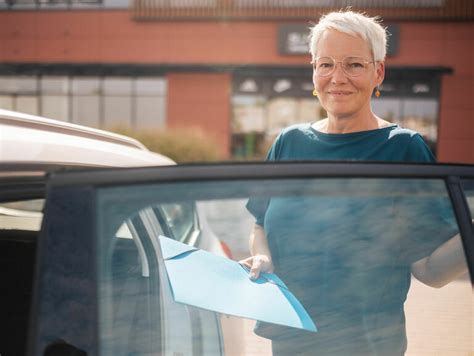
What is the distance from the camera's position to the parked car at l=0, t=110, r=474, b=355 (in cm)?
127

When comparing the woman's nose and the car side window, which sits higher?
the woman's nose

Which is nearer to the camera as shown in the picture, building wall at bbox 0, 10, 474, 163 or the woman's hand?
the woman's hand

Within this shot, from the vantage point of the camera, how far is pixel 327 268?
1.33 metres

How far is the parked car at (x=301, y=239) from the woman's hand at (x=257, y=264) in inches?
2.4

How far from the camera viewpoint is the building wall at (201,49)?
2038 cm

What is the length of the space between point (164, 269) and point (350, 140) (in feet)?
2.69

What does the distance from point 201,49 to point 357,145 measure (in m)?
20.1

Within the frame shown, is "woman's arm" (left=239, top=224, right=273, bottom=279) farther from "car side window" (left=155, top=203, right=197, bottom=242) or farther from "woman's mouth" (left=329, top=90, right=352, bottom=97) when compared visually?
"woman's mouth" (left=329, top=90, right=352, bottom=97)

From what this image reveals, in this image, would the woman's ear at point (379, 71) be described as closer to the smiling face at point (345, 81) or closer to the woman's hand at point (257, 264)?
the smiling face at point (345, 81)

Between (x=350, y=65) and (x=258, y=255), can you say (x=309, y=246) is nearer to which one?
(x=258, y=255)

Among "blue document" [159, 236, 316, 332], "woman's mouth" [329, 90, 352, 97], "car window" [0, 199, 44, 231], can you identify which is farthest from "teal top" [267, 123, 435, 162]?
"car window" [0, 199, 44, 231]

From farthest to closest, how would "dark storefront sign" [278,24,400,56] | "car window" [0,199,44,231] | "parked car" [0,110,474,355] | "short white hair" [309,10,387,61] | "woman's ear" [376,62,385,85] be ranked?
"dark storefront sign" [278,24,400,56] < "woman's ear" [376,62,385,85] < "short white hair" [309,10,387,61] < "car window" [0,199,44,231] < "parked car" [0,110,474,355]

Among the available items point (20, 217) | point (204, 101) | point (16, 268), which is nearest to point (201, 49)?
point (204, 101)

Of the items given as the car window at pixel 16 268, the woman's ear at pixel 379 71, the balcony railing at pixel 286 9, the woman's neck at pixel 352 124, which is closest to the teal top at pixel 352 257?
the woman's neck at pixel 352 124
